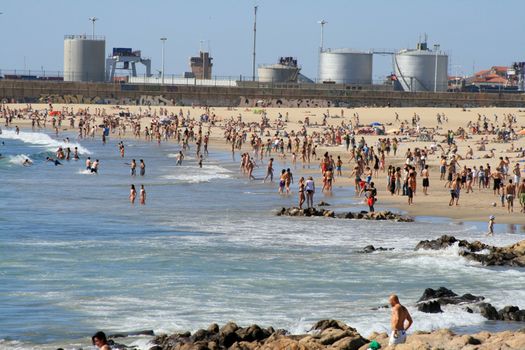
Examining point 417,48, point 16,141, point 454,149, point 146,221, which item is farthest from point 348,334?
point 417,48

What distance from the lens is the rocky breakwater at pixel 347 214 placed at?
27.9 metres

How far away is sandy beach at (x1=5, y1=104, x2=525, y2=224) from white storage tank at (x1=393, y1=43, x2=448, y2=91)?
697 inches

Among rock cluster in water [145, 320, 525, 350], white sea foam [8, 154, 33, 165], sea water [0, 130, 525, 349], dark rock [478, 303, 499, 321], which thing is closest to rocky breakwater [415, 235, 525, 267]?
sea water [0, 130, 525, 349]

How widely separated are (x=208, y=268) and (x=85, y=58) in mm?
86101

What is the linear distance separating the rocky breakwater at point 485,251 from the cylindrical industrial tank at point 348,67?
7849 centimetres

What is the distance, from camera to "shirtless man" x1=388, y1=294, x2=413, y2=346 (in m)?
13.1

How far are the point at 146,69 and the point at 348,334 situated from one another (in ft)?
322

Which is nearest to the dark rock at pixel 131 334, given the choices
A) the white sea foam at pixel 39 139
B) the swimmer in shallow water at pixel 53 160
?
the swimmer in shallow water at pixel 53 160

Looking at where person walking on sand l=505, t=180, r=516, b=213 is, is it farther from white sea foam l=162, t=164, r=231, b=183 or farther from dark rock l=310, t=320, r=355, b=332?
dark rock l=310, t=320, r=355, b=332

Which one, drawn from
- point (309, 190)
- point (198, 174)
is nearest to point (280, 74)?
point (198, 174)

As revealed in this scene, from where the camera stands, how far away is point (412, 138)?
59.4m

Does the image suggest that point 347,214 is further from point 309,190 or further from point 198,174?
point 198,174

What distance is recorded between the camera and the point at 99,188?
123ft

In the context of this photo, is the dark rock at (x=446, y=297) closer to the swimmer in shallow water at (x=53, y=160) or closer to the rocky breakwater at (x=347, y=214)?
the rocky breakwater at (x=347, y=214)
